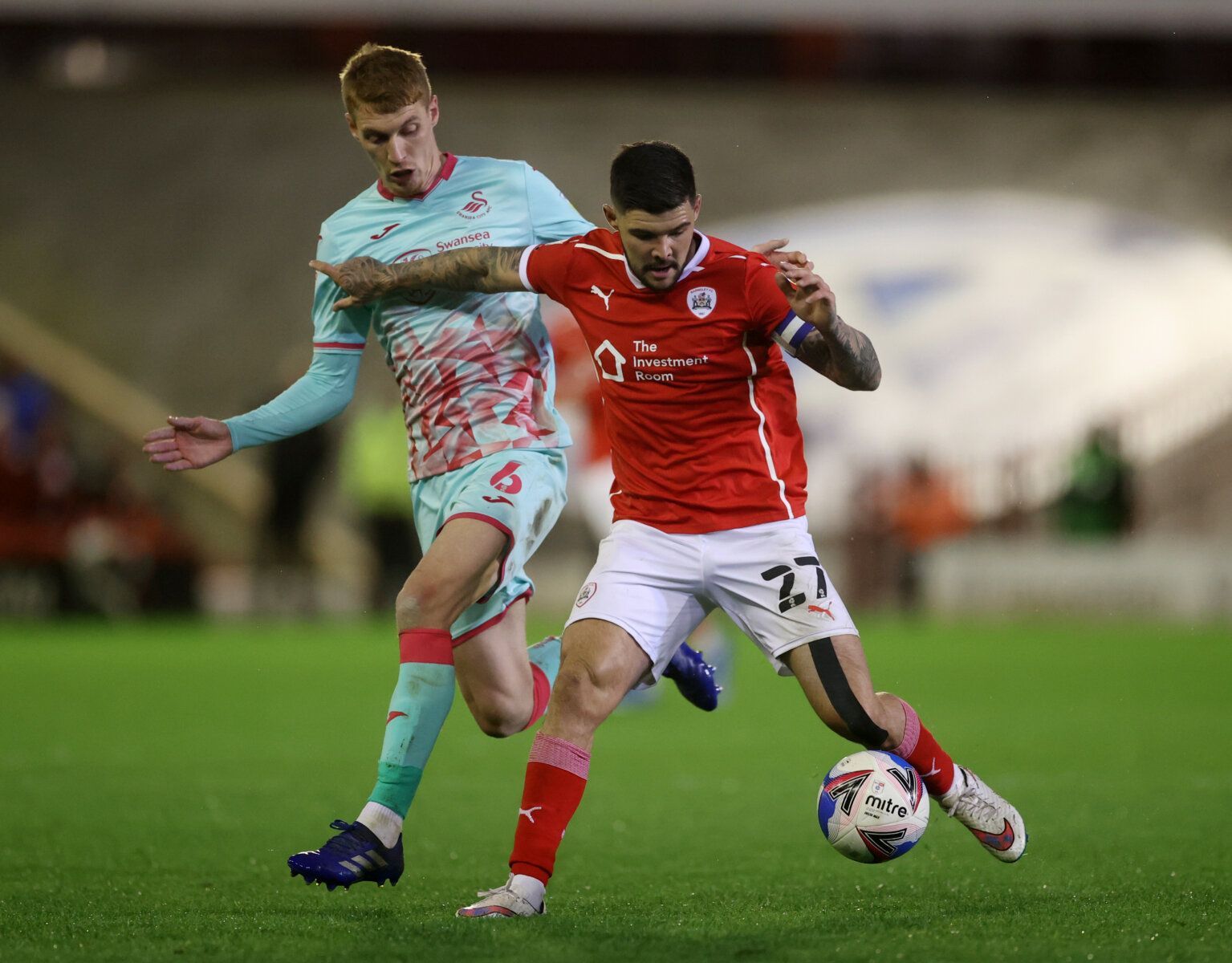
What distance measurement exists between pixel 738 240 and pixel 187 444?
19.1 meters

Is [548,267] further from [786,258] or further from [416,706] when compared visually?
[416,706]

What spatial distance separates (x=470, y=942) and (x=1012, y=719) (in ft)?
19.9

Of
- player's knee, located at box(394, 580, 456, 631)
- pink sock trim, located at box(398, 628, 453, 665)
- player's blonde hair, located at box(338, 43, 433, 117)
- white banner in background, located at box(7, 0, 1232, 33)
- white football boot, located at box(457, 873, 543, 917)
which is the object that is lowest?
white football boot, located at box(457, 873, 543, 917)

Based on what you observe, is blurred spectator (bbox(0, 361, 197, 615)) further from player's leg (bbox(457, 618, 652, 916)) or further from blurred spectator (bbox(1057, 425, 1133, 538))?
player's leg (bbox(457, 618, 652, 916))

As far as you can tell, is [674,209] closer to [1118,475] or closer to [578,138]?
[1118,475]

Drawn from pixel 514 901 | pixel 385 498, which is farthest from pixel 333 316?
pixel 385 498

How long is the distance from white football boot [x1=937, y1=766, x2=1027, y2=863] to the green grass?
0.38 ft

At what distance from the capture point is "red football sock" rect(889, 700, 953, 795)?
5.06m

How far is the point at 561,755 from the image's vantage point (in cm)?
472

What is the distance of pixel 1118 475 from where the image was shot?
60.5ft

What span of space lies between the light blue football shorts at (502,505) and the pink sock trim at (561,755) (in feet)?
2.71

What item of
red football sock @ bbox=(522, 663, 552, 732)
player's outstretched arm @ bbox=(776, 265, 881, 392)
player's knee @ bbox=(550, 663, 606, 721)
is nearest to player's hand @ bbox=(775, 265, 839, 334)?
player's outstretched arm @ bbox=(776, 265, 881, 392)

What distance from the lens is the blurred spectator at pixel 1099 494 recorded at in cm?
1836

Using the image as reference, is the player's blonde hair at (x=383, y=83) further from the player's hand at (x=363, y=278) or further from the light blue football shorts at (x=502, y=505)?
the light blue football shorts at (x=502, y=505)
